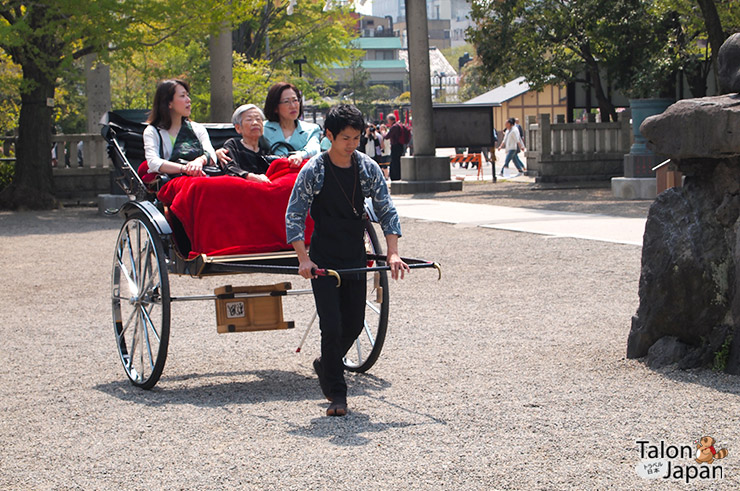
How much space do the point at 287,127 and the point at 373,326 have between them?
1.48 metres

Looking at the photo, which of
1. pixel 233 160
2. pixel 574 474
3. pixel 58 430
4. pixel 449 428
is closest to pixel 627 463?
pixel 574 474

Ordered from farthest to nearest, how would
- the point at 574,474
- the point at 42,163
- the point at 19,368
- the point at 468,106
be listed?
1. the point at 468,106
2. the point at 42,163
3. the point at 19,368
4. the point at 574,474

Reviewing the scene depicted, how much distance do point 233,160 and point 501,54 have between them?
19.5 m

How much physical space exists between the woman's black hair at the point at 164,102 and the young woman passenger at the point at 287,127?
1.93ft

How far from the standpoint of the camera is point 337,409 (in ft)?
16.9

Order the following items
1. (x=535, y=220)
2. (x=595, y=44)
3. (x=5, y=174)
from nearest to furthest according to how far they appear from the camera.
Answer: (x=535, y=220) < (x=5, y=174) < (x=595, y=44)

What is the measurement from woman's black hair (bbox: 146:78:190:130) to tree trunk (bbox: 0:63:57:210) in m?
15.4

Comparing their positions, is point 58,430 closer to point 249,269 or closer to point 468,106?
point 249,269

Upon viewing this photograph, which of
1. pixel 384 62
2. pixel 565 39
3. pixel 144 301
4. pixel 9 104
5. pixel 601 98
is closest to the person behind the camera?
pixel 144 301

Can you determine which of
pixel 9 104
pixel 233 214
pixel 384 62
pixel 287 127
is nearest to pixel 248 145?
pixel 287 127

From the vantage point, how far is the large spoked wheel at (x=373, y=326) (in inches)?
233

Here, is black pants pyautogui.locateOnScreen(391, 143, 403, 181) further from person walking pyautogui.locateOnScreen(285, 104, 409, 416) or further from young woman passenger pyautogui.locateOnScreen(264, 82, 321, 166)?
person walking pyautogui.locateOnScreen(285, 104, 409, 416)

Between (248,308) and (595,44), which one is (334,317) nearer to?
(248,308)

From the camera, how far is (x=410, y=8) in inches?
949
